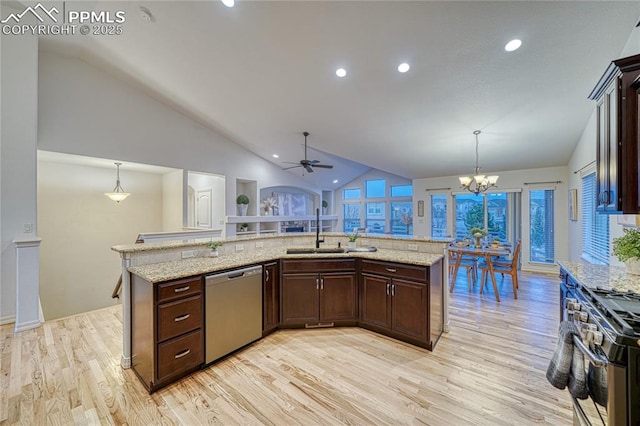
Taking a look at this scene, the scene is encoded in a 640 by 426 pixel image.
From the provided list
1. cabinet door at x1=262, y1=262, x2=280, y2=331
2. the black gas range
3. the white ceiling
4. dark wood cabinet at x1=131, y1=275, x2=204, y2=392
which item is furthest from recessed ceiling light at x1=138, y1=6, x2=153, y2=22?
the black gas range

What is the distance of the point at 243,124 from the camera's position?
5746mm

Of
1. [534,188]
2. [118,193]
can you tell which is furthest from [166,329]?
[534,188]

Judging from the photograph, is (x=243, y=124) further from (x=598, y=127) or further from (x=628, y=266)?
(x=628, y=266)

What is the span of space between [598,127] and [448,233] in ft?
18.5

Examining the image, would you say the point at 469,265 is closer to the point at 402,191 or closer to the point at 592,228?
the point at 592,228

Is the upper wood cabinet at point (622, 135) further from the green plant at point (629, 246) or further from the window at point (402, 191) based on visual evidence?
the window at point (402, 191)

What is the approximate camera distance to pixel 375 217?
9.92 meters

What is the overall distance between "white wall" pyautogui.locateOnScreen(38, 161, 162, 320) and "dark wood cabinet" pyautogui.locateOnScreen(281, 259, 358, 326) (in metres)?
5.17

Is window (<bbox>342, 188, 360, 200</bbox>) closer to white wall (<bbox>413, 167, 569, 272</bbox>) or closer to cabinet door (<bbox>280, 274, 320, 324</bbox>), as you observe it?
white wall (<bbox>413, 167, 569, 272</bbox>)

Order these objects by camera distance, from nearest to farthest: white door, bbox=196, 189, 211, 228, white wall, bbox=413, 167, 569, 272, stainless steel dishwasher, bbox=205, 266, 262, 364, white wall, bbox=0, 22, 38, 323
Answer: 1. stainless steel dishwasher, bbox=205, 266, 262, 364
2. white wall, bbox=0, 22, 38, 323
3. white wall, bbox=413, 167, 569, 272
4. white door, bbox=196, 189, 211, 228

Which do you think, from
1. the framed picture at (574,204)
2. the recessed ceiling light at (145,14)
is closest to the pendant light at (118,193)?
the recessed ceiling light at (145,14)

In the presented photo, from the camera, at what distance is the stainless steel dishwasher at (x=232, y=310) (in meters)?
2.38

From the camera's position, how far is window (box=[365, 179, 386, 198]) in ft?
31.9

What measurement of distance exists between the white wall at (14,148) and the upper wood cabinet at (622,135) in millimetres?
A: 6056
